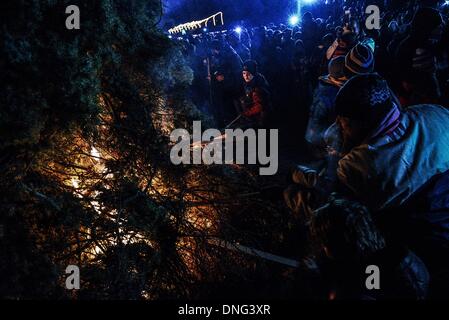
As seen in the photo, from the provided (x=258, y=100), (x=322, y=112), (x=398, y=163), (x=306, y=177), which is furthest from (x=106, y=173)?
(x=258, y=100)

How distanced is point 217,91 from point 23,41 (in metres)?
8.07

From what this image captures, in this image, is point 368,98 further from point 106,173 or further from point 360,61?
point 106,173

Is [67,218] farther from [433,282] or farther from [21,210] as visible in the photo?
[433,282]

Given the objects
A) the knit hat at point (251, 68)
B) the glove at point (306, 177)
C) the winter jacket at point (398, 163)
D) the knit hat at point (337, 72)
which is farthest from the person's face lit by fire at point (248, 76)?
the glove at point (306, 177)

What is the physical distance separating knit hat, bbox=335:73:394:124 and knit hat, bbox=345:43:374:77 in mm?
1905

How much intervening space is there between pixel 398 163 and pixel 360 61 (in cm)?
254

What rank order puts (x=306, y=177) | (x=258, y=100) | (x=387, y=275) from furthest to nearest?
(x=258, y=100) → (x=387, y=275) → (x=306, y=177)

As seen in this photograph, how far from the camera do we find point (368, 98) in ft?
9.31

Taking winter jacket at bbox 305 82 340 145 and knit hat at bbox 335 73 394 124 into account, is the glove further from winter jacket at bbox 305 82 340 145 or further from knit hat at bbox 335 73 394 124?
winter jacket at bbox 305 82 340 145

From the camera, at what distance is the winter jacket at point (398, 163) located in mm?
2623

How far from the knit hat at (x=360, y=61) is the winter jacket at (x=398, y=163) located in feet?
6.57

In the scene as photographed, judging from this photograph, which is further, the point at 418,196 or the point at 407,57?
the point at 407,57

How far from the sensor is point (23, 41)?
2512mm
